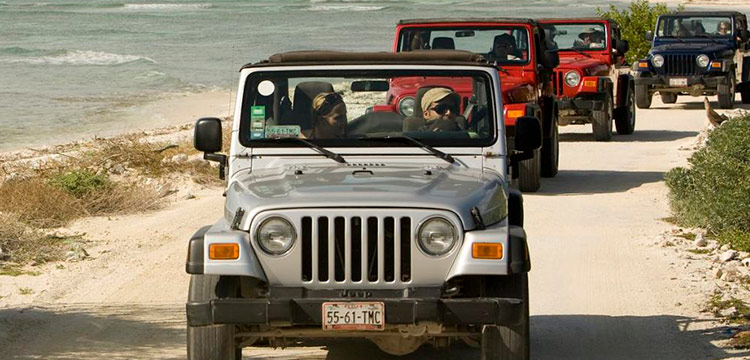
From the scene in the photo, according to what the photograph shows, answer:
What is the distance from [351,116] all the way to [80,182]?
23.5 ft

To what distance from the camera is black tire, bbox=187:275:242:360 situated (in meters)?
6.21

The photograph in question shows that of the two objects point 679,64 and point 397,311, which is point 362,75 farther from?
point 679,64

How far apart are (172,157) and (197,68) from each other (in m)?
25.9

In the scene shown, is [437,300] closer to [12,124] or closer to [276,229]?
[276,229]

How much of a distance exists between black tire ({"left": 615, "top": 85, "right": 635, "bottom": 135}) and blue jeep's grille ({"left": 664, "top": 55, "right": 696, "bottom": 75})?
2.72 m

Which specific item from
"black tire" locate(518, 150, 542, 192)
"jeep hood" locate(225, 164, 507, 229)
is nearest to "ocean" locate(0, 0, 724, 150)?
"black tire" locate(518, 150, 542, 192)

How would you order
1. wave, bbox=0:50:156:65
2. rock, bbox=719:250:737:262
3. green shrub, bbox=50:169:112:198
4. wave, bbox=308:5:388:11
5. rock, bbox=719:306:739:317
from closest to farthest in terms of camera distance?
1. rock, bbox=719:306:739:317
2. rock, bbox=719:250:737:262
3. green shrub, bbox=50:169:112:198
4. wave, bbox=0:50:156:65
5. wave, bbox=308:5:388:11

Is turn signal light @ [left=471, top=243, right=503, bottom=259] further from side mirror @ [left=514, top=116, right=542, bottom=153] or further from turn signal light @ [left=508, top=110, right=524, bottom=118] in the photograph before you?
turn signal light @ [left=508, top=110, right=524, bottom=118]

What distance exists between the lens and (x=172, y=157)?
17.2m

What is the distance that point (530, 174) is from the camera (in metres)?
14.9

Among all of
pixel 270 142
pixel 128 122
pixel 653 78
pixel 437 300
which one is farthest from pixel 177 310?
pixel 128 122

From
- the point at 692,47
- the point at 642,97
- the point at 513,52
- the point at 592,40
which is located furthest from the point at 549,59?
the point at 642,97

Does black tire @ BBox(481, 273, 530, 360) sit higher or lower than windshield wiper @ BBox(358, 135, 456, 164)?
lower

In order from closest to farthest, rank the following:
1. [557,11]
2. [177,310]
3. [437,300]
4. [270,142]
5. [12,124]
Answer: [437,300]
[270,142]
[177,310]
[12,124]
[557,11]
